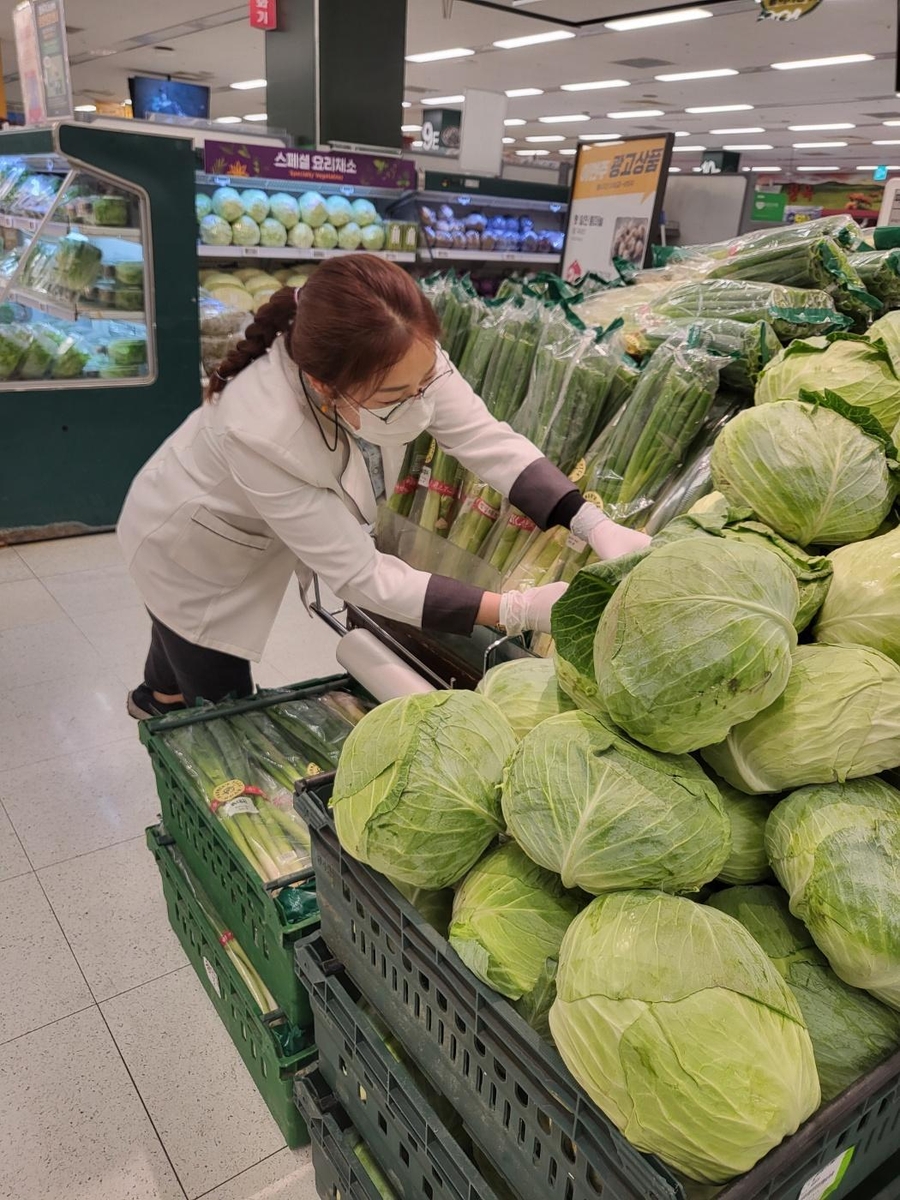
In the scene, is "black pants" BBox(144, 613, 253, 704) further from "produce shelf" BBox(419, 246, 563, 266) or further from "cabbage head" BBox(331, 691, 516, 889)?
"produce shelf" BBox(419, 246, 563, 266)

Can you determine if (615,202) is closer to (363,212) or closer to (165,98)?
(363,212)

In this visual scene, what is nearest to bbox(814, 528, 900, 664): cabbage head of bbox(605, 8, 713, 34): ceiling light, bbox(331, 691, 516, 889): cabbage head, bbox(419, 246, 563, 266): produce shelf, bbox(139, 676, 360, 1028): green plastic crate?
bbox(331, 691, 516, 889): cabbage head

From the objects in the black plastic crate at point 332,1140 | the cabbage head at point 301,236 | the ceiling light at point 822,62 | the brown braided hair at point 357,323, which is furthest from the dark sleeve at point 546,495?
the ceiling light at point 822,62

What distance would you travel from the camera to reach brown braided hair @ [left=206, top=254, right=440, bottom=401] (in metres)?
1.54

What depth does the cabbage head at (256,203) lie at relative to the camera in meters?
4.84

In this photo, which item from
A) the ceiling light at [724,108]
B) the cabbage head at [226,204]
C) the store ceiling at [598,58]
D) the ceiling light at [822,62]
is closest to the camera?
the cabbage head at [226,204]

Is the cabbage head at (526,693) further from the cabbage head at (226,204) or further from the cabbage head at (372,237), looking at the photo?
the cabbage head at (372,237)

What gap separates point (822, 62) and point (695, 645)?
12.3m

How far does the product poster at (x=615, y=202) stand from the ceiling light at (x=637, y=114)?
12.7m

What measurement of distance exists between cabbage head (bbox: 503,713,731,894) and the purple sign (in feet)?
15.4

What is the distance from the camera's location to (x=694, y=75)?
11.6 meters

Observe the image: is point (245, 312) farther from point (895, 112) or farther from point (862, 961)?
point (895, 112)

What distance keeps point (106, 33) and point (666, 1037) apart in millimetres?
13983

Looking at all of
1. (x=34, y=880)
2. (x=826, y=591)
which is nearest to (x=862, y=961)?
(x=826, y=591)
